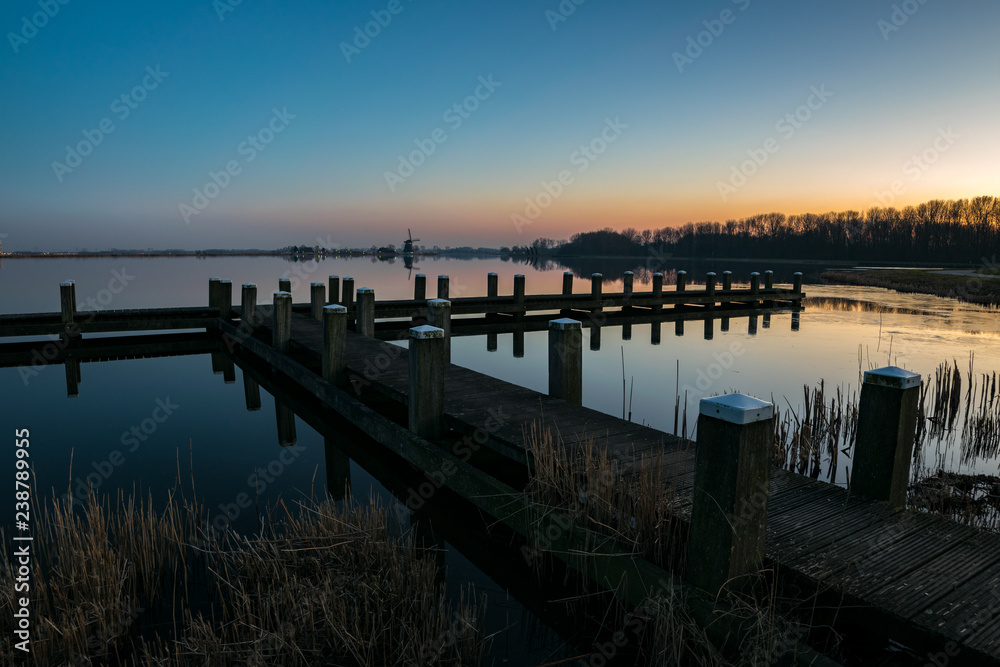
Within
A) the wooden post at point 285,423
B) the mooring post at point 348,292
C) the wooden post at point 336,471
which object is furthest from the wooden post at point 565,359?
the mooring post at point 348,292

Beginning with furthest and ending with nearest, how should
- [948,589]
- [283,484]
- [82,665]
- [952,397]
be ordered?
1. [952,397]
2. [283,484]
3. [82,665]
4. [948,589]

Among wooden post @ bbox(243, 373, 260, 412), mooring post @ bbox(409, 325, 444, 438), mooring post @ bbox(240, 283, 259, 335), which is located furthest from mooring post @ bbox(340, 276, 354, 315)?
mooring post @ bbox(409, 325, 444, 438)

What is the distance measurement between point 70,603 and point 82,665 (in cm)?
69

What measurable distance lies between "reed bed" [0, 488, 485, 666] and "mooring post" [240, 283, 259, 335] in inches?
348

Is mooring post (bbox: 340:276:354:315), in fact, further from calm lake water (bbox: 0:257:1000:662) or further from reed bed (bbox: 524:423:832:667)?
reed bed (bbox: 524:423:832:667)

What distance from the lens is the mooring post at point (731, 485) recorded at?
2.74 metres

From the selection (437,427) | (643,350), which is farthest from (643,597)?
(643,350)

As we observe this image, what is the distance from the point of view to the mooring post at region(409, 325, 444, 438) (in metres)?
5.48

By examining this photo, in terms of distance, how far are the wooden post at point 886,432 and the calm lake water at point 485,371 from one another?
91.4 inches

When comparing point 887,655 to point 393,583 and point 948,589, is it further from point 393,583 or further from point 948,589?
point 393,583

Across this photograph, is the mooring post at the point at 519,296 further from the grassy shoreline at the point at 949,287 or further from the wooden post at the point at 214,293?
the grassy shoreline at the point at 949,287

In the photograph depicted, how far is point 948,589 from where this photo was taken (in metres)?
2.88

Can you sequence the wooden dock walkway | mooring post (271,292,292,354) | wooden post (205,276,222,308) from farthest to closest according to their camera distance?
wooden post (205,276,222,308), mooring post (271,292,292,354), the wooden dock walkway

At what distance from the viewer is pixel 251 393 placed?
35.2 ft
